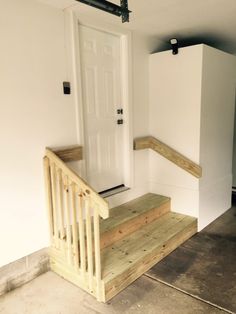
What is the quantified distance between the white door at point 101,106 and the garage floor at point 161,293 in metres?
1.12

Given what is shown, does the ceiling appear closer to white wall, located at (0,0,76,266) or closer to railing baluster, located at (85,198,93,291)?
white wall, located at (0,0,76,266)

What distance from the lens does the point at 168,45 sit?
3.65 metres

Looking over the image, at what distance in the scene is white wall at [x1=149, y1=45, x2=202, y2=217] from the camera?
311 cm

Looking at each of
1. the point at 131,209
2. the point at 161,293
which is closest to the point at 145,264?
the point at 161,293

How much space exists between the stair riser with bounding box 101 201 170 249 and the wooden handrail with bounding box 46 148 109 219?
0.72 m

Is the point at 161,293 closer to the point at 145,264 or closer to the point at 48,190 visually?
the point at 145,264

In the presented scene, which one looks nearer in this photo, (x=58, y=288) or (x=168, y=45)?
(x=58, y=288)

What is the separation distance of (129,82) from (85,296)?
2283 millimetres

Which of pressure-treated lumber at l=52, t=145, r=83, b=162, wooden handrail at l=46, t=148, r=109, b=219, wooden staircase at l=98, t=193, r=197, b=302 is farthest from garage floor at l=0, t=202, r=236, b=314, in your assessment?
pressure-treated lumber at l=52, t=145, r=83, b=162

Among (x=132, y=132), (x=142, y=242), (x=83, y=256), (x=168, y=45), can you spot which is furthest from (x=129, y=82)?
(x=83, y=256)

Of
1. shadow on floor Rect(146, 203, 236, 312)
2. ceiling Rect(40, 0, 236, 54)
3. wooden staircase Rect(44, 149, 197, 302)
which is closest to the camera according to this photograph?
wooden staircase Rect(44, 149, 197, 302)

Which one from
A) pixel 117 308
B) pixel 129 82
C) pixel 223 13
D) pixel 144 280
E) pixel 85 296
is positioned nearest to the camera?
pixel 117 308

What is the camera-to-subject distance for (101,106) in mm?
2984

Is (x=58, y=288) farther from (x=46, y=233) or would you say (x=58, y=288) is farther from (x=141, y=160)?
(x=141, y=160)
